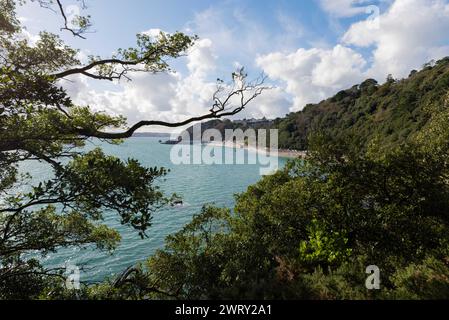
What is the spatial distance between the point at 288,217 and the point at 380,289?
6.83 meters

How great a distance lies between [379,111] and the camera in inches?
4961

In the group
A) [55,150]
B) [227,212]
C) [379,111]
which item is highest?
[379,111]

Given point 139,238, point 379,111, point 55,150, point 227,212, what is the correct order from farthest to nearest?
point 379,111, point 139,238, point 227,212, point 55,150

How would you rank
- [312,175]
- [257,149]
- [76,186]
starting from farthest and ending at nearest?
[257,149] → [312,175] → [76,186]

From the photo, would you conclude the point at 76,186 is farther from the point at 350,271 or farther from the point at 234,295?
the point at 350,271

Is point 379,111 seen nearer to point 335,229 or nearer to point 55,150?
point 335,229

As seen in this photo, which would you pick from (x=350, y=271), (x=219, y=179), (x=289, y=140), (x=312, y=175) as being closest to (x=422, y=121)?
(x=219, y=179)

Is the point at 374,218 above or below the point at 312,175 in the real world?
below

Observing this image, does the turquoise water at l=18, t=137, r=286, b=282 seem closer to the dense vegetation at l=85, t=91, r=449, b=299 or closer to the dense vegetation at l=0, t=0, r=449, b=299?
the dense vegetation at l=0, t=0, r=449, b=299

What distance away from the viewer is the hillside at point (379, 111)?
97312 mm

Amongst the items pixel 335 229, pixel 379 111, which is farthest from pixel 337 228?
pixel 379 111

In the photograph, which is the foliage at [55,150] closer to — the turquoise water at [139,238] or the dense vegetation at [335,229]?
the turquoise water at [139,238]

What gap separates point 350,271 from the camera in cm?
817

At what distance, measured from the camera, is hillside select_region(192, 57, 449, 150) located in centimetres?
9731
